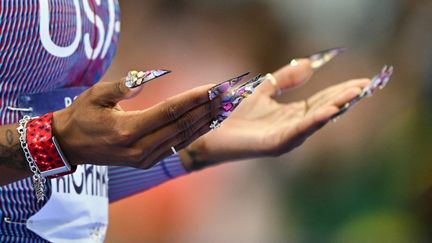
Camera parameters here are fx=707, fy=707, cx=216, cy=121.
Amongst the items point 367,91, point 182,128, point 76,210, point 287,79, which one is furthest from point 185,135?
point 287,79

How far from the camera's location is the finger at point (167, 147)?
0.92m

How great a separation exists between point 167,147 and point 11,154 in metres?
0.23

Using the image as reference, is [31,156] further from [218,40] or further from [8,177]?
[218,40]

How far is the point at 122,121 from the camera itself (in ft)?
2.92

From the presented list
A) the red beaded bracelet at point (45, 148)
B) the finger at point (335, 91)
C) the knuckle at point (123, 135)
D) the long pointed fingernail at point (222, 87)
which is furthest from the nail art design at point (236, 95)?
the finger at point (335, 91)

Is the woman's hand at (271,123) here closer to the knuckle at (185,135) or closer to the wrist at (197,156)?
the wrist at (197,156)

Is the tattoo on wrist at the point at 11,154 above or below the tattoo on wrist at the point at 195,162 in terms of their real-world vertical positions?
above

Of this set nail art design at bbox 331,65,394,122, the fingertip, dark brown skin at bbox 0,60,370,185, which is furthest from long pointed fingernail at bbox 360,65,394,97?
dark brown skin at bbox 0,60,370,185

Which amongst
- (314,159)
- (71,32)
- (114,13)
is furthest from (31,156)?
(314,159)

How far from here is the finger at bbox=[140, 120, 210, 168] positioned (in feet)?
3.02

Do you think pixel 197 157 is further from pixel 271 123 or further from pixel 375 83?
pixel 375 83

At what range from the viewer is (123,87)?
86 centimetres

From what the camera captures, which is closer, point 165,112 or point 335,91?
point 165,112

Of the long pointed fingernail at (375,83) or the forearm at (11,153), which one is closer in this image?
the forearm at (11,153)
